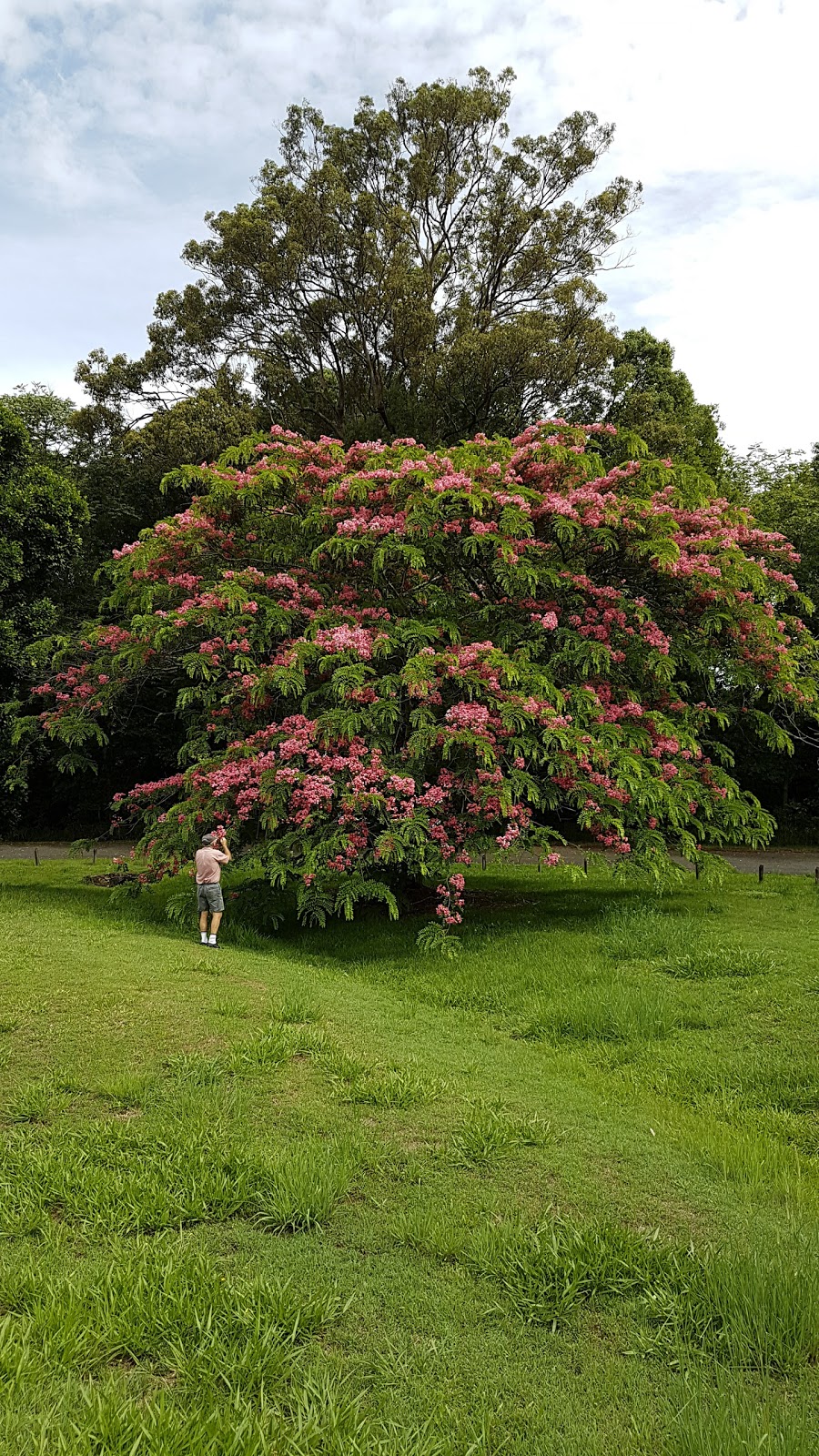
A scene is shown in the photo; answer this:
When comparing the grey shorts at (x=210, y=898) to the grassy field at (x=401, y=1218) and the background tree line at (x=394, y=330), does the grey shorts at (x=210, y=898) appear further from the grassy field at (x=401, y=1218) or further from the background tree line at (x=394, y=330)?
the background tree line at (x=394, y=330)

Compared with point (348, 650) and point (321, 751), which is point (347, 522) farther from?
point (321, 751)

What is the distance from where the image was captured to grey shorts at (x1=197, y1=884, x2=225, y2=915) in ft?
31.2

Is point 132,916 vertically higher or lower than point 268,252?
lower

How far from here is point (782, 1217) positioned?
12.7ft

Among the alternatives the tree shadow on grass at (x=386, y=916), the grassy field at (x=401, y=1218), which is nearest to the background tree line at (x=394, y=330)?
A: the tree shadow on grass at (x=386, y=916)

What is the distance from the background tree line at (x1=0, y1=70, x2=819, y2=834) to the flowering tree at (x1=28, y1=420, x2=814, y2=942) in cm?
704

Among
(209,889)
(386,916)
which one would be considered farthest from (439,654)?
(386,916)

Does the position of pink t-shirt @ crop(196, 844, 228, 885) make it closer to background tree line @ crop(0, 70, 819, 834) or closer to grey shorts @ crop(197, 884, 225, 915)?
grey shorts @ crop(197, 884, 225, 915)

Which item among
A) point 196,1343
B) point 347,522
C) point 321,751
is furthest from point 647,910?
point 196,1343

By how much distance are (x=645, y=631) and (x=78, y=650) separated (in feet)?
26.1

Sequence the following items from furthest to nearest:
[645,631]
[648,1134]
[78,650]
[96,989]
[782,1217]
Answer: [78,650]
[645,631]
[96,989]
[648,1134]
[782,1217]

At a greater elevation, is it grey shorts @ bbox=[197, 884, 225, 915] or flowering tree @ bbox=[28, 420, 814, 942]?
flowering tree @ bbox=[28, 420, 814, 942]

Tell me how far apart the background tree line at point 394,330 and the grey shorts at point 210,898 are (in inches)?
360

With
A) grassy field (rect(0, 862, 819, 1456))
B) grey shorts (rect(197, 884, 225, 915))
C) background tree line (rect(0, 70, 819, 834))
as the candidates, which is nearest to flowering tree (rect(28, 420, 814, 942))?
grey shorts (rect(197, 884, 225, 915))
